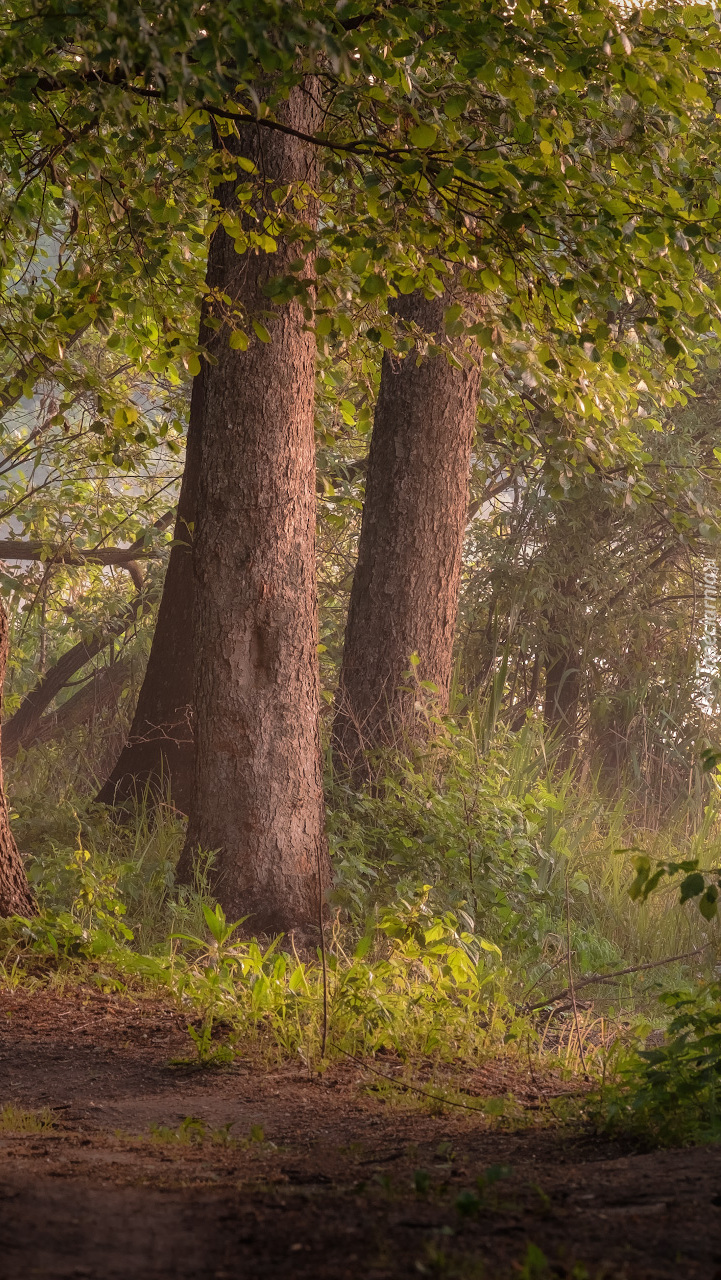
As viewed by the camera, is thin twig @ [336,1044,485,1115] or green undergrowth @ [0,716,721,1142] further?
green undergrowth @ [0,716,721,1142]

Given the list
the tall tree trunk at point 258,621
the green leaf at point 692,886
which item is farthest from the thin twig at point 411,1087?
the tall tree trunk at point 258,621

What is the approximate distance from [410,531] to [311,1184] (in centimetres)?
582

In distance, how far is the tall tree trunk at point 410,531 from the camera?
7.96 meters

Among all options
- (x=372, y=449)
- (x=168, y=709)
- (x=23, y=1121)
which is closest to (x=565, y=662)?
(x=372, y=449)

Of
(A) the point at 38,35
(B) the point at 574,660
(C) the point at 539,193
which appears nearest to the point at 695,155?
(C) the point at 539,193

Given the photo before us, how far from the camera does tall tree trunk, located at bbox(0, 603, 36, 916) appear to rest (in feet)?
17.4

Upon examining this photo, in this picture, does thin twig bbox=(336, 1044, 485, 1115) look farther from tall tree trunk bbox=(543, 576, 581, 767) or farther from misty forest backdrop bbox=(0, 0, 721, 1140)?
tall tree trunk bbox=(543, 576, 581, 767)

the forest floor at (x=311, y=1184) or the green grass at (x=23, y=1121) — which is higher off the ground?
the forest floor at (x=311, y=1184)

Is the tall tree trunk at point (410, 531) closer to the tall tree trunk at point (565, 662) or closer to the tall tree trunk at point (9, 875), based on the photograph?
the tall tree trunk at point (9, 875)

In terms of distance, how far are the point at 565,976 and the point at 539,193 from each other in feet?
13.8

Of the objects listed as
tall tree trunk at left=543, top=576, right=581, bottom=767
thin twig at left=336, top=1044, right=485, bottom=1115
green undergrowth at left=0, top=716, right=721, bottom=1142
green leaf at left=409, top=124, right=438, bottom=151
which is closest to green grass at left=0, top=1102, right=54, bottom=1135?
green undergrowth at left=0, top=716, right=721, bottom=1142

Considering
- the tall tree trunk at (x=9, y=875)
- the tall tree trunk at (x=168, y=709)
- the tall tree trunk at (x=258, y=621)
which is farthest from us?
the tall tree trunk at (x=168, y=709)

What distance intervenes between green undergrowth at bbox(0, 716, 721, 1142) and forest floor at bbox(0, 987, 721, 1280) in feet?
0.68

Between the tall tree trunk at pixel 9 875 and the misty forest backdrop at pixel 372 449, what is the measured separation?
2 centimetres
